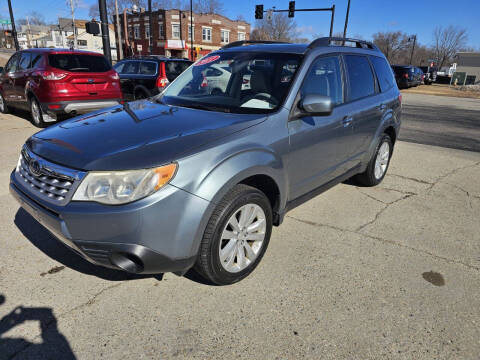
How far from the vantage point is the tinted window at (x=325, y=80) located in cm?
319

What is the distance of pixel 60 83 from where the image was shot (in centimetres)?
747

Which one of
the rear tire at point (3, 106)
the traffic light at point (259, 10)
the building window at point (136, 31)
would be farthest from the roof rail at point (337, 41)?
the building window at point (136, 31)

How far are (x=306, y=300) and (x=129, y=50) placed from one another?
57.0 meters

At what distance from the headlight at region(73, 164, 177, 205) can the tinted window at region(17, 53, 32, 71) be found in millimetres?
7661

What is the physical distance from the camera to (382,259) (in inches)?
123

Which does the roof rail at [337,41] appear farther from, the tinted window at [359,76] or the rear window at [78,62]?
the rear window at [78,62]

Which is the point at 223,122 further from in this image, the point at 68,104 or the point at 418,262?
→ the point at 68,104

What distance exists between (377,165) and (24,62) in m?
8.17

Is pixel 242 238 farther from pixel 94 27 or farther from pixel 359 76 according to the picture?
pixel 94 27

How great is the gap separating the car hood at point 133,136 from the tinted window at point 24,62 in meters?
6.46

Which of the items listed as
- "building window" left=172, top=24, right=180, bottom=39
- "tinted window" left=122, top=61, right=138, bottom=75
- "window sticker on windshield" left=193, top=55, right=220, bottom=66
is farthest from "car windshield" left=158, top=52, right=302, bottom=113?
"building window" left=172, top=24, right=180, bottom=39

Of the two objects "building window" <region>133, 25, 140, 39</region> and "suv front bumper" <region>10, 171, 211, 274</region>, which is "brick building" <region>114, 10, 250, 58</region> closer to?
"building window" <region>133, 25, 140, 39</region>

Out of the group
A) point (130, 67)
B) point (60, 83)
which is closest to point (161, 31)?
point (130, 67)

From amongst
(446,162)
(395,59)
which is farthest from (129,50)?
(395,59)
